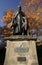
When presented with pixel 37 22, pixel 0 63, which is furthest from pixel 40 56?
pixel 37 22

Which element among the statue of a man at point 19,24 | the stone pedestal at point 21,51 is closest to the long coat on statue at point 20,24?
the statue of a man at point 19,24

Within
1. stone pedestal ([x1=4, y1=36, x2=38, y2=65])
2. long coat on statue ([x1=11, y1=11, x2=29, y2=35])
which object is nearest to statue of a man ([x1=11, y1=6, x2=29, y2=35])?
long coat on statue ([x1=11, y1=11, x2=29, y2=35])

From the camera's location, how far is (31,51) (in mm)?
9672

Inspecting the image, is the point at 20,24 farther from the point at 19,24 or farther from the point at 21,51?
the point at 21,51

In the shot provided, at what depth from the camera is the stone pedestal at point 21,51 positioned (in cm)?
945

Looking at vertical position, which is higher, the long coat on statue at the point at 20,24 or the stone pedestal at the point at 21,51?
the long coat on statue at the point at 20,24

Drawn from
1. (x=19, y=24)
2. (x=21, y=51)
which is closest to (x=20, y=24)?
(x=19, y=24)

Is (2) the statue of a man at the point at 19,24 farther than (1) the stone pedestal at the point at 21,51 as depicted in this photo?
Yes

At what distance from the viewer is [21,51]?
9.59 m

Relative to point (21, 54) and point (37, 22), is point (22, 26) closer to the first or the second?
point (21, 54)

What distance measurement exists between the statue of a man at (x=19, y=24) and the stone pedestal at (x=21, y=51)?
21.5 inches

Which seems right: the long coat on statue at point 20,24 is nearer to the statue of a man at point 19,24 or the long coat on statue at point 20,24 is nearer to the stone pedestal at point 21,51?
the statue of a man at point 19,24

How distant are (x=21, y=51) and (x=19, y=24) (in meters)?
1.75

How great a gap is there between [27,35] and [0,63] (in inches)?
306
